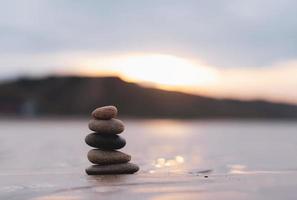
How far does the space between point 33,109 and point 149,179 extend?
3514 inches

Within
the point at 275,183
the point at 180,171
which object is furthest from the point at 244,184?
the point at 180,171

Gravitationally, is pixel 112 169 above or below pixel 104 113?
below

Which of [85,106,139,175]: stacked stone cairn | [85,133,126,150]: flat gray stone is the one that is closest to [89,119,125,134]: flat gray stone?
[85,106,139,175]: stacked stone cairn

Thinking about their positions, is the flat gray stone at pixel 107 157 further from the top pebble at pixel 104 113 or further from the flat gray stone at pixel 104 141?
the top pebble at pixel 104 113

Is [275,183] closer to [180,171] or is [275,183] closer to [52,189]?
[180,171]

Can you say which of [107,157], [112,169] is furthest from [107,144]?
[112,169]

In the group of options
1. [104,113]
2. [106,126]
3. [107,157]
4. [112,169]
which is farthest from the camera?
[104,113]

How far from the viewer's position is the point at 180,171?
13156mm

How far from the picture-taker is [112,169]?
1254 cm

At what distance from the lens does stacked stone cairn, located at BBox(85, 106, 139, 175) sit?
12.6 m

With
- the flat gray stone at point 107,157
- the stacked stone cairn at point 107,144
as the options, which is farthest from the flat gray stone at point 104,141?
the flat gray stone at point 107,157

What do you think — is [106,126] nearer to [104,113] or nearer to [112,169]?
[104,113]

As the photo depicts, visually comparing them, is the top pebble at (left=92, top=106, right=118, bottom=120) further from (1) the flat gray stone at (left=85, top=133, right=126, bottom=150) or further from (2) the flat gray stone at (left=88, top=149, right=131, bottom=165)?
(2) the flat gray stone at (left=88, top=149, right=131, bottom=165)

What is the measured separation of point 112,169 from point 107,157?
281mm
